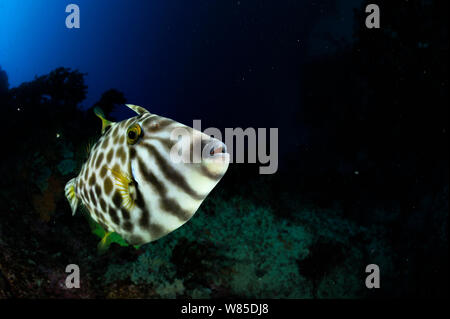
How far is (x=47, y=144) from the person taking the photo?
5.00 m

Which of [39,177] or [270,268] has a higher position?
[39,177]

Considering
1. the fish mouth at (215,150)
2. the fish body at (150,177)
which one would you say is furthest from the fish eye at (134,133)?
the fish mouth at (215,150)

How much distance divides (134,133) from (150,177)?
0.21 m

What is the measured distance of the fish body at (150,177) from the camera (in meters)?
0.87

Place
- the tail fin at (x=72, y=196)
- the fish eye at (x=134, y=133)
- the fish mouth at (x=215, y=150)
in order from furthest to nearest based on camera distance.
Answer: the tail fin at (x=72, y=196) < the fish eye at (x=134, y=133) < the fish mouth at (x=215, y=150)

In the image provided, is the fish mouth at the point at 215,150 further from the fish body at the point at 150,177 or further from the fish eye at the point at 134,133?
the fish eye at the point at 134,133

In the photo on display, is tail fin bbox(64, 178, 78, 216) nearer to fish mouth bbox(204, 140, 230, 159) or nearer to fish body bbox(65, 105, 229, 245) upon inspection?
fish body bbox(65, 105, 229, 245)

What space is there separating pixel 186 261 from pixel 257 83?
24162 millimetres

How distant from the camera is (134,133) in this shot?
103 cm

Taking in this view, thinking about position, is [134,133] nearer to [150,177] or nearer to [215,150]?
[150,177]

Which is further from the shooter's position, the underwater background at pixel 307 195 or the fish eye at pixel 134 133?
the underwater background at pixel 307 195

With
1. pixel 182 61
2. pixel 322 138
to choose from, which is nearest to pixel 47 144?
pixel 322 138
